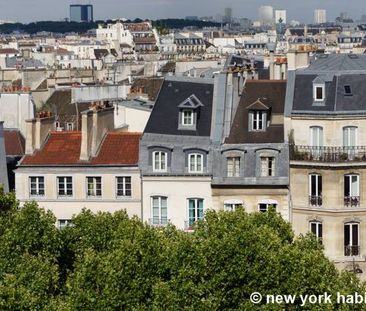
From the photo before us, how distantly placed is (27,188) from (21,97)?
1040 cm

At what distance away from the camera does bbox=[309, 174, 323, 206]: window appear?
45844 mm

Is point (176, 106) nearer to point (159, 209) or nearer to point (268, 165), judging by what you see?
point (159, 209)

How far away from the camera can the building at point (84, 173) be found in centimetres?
4819

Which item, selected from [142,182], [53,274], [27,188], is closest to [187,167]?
[142,182]

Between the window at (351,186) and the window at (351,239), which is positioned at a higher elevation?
the window at (351,186)

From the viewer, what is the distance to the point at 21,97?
58500mm

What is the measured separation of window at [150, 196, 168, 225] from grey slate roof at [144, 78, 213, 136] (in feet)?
9.03

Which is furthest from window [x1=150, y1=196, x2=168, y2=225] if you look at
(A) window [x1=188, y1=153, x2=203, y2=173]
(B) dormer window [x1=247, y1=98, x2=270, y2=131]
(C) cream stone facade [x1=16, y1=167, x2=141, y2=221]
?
(B) dormer window [x1=247, y1=98, x2=270, y2=131]

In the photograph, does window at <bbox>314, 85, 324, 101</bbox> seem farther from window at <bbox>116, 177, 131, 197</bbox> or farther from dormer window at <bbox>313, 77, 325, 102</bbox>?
window at <bbox>116, 177, 131, 197</bbox>

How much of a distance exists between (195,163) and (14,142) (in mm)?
10430

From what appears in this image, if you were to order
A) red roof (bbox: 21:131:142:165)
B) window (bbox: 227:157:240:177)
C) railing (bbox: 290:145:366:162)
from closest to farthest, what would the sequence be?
1. railing (bbox: 290:145:366:162)
2. window (bbox: 227:157:240:177)
3. red roof (bbox: 21:131:142:165)

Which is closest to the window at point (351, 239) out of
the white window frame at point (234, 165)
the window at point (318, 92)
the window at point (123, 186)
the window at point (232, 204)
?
the window at point (232, 204)

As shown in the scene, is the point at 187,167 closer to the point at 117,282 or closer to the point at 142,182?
the point at 142,182

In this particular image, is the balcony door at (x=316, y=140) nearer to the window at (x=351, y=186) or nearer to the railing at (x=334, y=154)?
the railing at (x=334, y=154)
